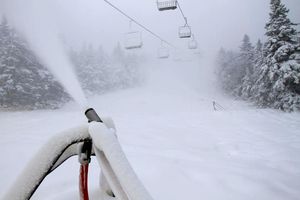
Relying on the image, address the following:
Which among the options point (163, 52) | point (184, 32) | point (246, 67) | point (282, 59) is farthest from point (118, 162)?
point (246, 67)

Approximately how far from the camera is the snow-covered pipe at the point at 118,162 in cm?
114

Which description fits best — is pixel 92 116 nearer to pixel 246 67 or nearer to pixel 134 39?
pixel 134 39

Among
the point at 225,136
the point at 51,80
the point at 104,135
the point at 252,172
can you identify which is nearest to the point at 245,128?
Result: the point at 225,136

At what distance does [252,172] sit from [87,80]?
183ft

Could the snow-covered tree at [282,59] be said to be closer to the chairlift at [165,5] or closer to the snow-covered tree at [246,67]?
the chairlift at [165,5]

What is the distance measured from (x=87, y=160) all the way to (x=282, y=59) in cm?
2622

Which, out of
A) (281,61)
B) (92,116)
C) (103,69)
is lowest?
(281,61)

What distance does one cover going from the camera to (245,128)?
382 inches

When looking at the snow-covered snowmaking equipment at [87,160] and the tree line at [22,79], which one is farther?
the tree line at [22,79]

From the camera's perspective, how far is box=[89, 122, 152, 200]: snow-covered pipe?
1.14 meters

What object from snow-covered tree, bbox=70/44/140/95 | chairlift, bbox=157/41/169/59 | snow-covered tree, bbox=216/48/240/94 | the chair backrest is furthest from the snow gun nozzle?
snow-covered tree, bbox=216/48/240/94

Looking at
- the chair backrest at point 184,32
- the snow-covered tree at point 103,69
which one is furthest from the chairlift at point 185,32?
the snow-covered tree at point 103,69

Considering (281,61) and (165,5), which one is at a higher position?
(165,5)

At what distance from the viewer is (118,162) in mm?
1236
